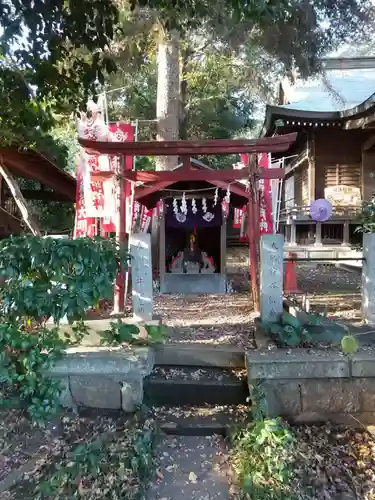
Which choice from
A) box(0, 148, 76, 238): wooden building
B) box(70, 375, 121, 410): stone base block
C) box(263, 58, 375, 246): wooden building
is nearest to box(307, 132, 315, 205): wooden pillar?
box(263, 58, 375, 246): wooden building

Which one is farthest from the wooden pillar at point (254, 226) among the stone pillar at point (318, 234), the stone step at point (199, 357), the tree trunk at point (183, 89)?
the tree trunk at point (183, 89)

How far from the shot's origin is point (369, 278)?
17.7 feet

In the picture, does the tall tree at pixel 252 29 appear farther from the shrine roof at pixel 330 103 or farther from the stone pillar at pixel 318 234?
the stone pillar at pixel 318 234

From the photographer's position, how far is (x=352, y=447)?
3.86 m

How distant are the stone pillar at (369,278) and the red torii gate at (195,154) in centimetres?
218

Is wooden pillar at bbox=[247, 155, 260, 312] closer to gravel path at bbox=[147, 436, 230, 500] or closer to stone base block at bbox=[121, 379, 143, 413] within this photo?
stone base block at bbox=[121, 379, 143, 413]

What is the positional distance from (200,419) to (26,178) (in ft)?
25.5

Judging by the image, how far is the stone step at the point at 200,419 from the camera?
159 inches

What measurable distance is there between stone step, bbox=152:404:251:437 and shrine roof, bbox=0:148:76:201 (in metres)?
6.08

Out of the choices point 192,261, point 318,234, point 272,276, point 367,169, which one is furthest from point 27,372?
point 367,169

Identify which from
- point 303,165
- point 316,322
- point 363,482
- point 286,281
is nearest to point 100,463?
point 363,482

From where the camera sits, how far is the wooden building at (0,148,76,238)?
7.33m

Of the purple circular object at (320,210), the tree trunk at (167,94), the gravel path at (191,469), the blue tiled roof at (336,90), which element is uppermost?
the blue tiled roof at (336,90)

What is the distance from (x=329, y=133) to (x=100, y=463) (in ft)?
48.4
